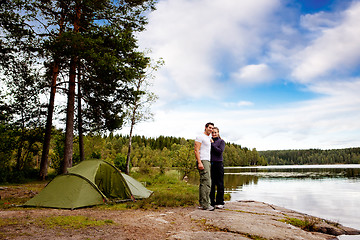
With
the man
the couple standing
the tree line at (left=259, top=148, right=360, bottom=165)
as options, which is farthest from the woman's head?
the tree line at (left=259, top=148, right=360, bottom=165)

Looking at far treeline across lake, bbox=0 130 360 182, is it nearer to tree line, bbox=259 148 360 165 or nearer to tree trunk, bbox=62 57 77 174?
tree line, bbox=259 148 360 165

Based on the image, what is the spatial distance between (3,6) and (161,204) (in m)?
11.1

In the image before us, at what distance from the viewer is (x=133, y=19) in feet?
43.7

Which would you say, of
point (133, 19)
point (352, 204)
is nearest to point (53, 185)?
point (133, 19)

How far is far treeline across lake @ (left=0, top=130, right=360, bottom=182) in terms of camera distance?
20.0 metres

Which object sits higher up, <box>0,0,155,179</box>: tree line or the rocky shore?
<box>0,0,155,179</box>: tree line

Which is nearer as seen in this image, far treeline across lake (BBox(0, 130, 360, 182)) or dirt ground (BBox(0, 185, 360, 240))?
dirt ground (BBox(0, 185, 360, 240))

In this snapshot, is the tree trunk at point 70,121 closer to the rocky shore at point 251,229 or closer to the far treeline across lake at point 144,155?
the far treeline across lake at point 144,155

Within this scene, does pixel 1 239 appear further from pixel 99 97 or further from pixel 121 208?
pixel 99 97

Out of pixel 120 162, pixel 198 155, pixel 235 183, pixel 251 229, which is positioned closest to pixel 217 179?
pixel 198 155

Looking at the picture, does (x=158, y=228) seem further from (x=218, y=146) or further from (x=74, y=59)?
(x=74, y=59)

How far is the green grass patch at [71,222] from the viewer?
521 cm

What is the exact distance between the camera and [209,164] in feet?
24.0

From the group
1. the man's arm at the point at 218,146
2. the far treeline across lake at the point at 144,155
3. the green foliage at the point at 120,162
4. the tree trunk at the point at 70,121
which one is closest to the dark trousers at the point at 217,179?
the man's arm at the point at 218,146
